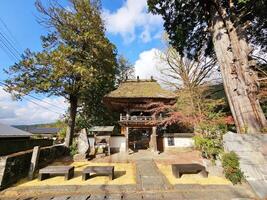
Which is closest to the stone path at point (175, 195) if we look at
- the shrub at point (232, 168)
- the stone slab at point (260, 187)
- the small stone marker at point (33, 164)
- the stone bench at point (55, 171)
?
the stone slab at point (260, 187)

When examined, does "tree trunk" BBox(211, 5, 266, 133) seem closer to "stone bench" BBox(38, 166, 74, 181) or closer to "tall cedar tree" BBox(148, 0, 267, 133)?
"tall cedar tree" BBox(148, 0, 267, 133)

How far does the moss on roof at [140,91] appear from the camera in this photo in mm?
14805

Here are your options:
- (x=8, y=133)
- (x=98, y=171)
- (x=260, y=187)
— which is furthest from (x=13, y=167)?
(x=8, y=133)

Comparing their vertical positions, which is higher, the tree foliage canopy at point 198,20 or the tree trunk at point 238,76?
the tree foliage canopy at point 198,20

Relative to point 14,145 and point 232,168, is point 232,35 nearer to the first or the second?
point 232,168

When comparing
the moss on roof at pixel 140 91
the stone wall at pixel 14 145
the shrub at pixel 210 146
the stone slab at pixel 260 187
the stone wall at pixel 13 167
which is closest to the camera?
the stone slab at pixel 260 187

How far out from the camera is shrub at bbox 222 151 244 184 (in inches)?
233

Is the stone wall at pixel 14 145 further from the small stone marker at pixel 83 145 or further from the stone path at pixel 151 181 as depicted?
the stone path at pixel 151 181

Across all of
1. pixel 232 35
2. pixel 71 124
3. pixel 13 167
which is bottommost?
pixel 13 167

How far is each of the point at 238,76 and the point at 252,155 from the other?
295 cm

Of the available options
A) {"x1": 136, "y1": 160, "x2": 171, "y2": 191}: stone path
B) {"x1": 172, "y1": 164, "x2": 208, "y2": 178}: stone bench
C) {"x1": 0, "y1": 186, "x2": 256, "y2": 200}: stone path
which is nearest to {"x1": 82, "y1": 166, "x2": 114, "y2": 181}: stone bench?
{"x1": 136, "y1": 160, "x2": 171, "y2": 191}: stone path

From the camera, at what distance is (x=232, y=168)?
6.16 meters

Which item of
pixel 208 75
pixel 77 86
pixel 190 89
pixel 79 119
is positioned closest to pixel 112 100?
pixel 77 86

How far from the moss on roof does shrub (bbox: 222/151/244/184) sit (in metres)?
8.38
